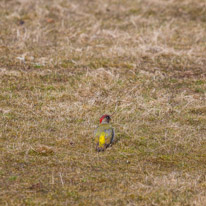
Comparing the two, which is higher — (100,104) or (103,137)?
(100,104)

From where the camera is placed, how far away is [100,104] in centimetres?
1198

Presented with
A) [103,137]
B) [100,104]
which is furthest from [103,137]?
[100,104]

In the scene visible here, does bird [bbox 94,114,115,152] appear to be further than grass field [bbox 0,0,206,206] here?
Yes

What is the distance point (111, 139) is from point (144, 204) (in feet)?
7.35

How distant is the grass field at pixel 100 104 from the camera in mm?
7902

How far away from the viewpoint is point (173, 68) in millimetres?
15391

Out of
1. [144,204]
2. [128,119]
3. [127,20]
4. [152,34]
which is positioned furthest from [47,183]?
[127,20]

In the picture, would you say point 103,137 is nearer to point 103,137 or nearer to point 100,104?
point 103,137

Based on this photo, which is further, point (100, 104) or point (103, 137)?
point (100, 104)

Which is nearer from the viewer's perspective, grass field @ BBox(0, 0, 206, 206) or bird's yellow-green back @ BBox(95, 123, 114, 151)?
grass field @ BBox(0, 0, 206, 206)

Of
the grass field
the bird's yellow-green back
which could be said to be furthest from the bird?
the grass field

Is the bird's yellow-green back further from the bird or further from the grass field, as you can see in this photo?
the grass field

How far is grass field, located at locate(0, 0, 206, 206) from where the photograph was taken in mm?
7902

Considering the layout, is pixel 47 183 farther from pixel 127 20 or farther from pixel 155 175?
pixel 127 20
